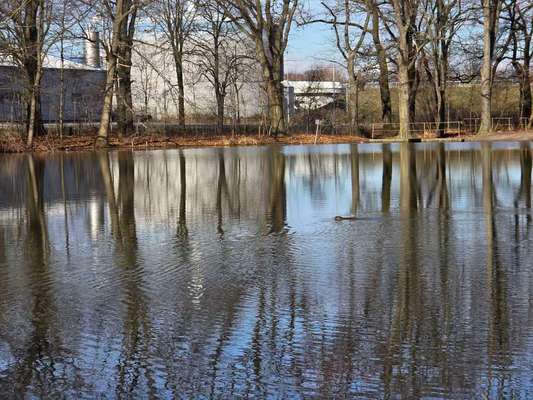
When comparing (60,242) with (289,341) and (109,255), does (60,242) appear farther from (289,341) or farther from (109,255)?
(289,341)

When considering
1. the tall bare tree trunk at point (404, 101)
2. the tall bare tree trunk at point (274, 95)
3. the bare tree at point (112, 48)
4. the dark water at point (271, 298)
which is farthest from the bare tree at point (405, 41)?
the dark water at point (271, 298)

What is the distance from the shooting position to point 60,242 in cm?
992

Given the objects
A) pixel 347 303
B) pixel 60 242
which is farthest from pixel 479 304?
pixel 60 242

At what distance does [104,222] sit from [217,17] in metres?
52.5

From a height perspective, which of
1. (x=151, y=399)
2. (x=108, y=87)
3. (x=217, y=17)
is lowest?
(x=151, y=399)

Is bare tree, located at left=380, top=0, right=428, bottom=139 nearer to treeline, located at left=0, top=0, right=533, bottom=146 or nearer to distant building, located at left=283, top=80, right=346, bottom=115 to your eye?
treeline, located at left=0, top=0, right=533, bottom=146

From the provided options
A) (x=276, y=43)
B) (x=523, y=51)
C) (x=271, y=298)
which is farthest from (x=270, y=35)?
(x=271, y=298)

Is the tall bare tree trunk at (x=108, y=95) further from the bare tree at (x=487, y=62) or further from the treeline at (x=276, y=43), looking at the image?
the bare tree at (x=487, y=62)

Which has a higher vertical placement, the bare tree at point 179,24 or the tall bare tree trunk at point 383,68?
the bare tree at point 179,24

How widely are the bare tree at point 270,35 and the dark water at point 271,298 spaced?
38528 mm

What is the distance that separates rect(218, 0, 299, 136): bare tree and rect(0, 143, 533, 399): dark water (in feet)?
126

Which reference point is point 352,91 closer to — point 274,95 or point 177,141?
point 274,95

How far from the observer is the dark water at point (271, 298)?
4.59 m

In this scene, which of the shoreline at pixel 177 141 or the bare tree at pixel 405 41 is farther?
the bare tree at pixel 405 41
